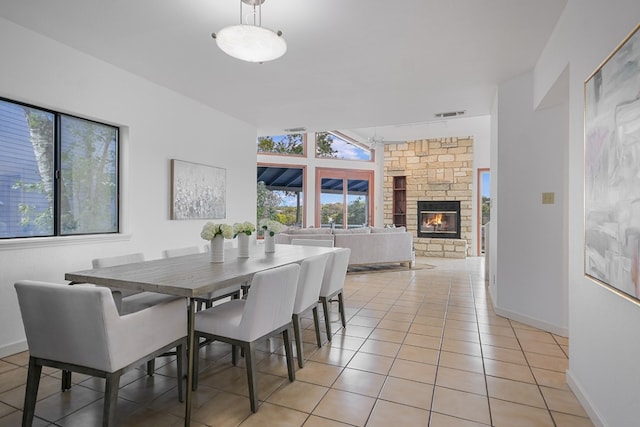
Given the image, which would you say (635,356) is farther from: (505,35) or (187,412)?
(505,35)

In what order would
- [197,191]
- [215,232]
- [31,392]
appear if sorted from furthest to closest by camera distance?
1. [197,191]
2. [215,232]
3. [31,392]

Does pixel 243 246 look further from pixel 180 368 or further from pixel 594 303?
pixel 594 303

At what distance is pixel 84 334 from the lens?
60.5 inches

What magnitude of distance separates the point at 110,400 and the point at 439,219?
27.9 ft

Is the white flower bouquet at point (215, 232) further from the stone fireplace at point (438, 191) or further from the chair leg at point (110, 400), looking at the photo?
the stone fireplace at point (438, 191)

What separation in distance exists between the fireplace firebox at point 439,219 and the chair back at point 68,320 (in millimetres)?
8416

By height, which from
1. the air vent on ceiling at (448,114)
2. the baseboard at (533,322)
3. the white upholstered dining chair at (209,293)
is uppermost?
the air vent on ceiling at (448,114)

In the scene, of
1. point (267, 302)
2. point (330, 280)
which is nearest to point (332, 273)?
point (330, 280)

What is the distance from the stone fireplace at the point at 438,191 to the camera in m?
8.71

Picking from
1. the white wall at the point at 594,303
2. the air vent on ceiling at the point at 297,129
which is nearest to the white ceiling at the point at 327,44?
the white wall at the point at 594,303

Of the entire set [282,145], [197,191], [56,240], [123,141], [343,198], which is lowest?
[56,240]

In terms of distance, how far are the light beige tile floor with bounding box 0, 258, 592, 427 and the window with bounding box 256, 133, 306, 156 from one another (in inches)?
252

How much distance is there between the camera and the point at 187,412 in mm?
1746

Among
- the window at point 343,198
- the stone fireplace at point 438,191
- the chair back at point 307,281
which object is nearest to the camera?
the chair back at point 307,281
